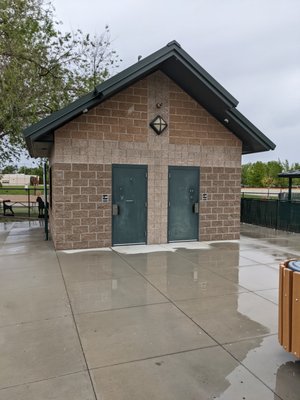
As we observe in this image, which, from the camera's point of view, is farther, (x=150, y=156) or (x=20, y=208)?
(x=20, y=208)

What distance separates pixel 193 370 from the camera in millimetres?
3168

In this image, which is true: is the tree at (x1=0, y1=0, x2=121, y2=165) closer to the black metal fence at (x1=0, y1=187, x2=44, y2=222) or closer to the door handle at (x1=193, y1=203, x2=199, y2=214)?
the black metal fence at (x1=0, y1=187, x2=44, y2=222)

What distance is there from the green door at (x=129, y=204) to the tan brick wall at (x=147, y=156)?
18cm

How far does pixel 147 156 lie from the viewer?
30.4 ft

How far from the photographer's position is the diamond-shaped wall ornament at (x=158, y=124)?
9.16 m

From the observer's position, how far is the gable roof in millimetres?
7863

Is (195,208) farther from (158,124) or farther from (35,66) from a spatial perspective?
(35,66)

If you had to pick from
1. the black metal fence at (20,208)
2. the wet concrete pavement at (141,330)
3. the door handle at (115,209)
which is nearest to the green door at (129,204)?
the door handle at (115,209)

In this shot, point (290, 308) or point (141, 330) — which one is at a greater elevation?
point (290, 308)

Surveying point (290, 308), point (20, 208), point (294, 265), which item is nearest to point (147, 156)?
point (294, 265)

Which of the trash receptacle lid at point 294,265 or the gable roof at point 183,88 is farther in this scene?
the gable roof at point 183,88

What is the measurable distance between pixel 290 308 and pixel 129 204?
6.39m

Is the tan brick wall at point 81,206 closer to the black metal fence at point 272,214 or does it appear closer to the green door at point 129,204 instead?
the green door at point 129,204

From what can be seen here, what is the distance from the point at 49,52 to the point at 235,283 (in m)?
14.2
